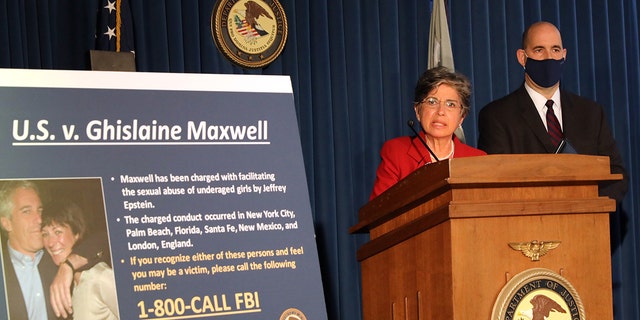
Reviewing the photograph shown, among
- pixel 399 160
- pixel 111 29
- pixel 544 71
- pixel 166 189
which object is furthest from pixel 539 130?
pixel 166 189

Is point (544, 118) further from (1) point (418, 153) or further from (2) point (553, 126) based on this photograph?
(1) point (418, 153)

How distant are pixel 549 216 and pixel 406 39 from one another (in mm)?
2999

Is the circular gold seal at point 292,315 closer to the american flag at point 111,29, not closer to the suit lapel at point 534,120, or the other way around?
the suit lapel at point 534,120

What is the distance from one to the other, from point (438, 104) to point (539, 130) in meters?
0.85

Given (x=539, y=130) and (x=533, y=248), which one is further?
(x=539, y=130)

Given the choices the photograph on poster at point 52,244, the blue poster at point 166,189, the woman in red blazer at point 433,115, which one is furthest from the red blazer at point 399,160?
the photograph on poster at point 52,244

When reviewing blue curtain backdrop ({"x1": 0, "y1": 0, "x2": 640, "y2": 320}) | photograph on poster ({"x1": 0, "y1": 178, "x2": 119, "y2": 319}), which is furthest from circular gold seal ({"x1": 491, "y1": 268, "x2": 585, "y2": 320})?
blue curtain backdrop ({"x1": 0, "y1": 0, "x2": 640, "y2": 320})

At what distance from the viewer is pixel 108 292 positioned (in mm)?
1854

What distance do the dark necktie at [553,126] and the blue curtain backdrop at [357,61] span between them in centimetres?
114

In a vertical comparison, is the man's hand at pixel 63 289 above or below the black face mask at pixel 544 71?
below

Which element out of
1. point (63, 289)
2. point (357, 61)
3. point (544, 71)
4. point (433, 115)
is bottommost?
point (63, 289)

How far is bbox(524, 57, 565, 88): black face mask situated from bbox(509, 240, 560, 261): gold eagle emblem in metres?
1.92

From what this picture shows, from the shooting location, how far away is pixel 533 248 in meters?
2.55

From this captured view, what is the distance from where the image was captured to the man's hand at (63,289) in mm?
1799
